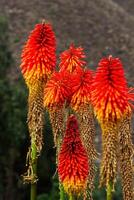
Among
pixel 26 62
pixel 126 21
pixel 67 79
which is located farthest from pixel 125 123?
pixel 126 21

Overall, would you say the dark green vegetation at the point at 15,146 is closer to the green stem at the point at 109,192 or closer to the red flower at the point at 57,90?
the red flower at the point at 57,90

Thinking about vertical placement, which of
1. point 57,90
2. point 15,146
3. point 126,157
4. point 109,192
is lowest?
point 109,192

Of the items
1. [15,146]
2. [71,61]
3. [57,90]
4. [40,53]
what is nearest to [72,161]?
[57,90]

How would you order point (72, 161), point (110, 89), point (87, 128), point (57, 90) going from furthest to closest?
point (87, 128) → point (57, 90) → point (72, 161) → point (110, 89)

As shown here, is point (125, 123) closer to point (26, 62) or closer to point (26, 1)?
point (26, 62)

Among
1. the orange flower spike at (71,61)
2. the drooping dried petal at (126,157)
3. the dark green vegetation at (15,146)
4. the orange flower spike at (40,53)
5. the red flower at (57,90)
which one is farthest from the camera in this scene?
the dark green vegetation at (15,146)

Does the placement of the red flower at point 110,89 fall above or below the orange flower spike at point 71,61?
below

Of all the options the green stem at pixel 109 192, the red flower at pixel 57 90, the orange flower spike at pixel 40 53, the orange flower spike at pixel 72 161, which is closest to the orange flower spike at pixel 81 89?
the red flower at pixel 57 90

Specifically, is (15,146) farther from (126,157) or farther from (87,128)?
(126,157)
